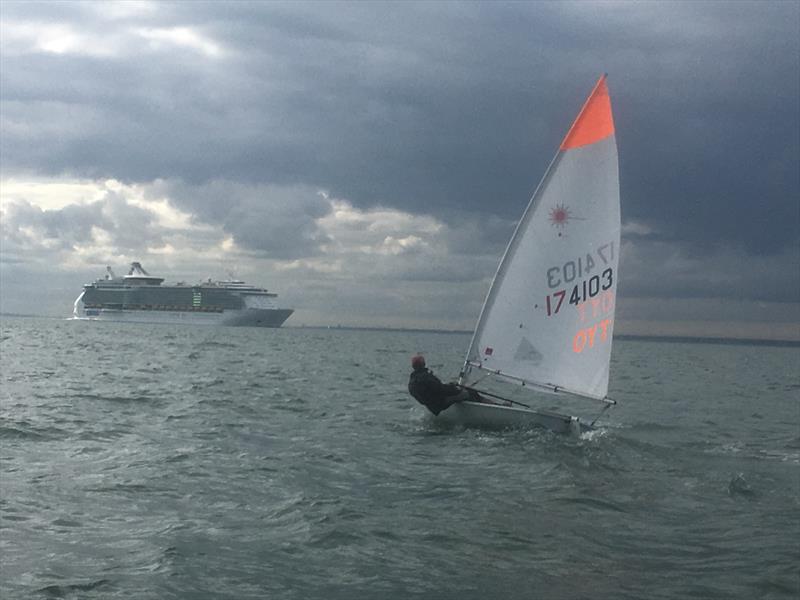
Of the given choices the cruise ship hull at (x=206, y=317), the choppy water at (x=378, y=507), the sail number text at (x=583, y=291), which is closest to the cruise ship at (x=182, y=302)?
the cruise ship hull at (x=206, y=317)

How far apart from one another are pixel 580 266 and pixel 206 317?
314 feet

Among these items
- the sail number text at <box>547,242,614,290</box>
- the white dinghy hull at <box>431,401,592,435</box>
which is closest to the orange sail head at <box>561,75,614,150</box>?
the sail number text at <box>547,242,614,290</box>

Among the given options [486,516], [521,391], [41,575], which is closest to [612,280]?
[486,516]

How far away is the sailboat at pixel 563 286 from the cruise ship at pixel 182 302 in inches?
3667

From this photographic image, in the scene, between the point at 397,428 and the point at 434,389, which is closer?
the point at 434,389

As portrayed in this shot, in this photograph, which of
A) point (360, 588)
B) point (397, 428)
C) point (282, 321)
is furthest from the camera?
point (282, 321)

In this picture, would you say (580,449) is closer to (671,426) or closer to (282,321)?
(671,426)

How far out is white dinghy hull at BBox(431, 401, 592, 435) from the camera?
41.3 ft

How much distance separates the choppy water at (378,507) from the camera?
5.98m

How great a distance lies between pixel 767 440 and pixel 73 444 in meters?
11.4

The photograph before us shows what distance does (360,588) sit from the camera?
18.9 ft

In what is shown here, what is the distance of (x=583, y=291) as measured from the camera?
12.4 meters

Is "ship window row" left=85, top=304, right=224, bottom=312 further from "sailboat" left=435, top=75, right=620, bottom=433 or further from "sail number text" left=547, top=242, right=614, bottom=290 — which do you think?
"sail number text" left=547, top=242, right=614, bottom=290

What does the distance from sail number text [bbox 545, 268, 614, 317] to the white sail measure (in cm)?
1
